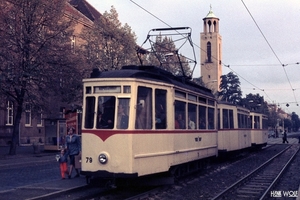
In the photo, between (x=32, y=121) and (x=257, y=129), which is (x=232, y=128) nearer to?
(x=257, y=129)

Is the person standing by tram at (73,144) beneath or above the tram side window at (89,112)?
beneath

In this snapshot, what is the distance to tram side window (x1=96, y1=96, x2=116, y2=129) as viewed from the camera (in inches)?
459

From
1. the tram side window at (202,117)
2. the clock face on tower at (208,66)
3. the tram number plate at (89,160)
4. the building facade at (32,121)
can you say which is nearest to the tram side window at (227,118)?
the tram side window at (202,117)

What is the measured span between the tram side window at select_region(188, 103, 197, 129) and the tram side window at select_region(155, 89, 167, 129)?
196cm

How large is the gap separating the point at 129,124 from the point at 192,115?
3741 mm

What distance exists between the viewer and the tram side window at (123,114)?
Result: 37.8 feet

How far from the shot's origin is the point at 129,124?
37.7ft

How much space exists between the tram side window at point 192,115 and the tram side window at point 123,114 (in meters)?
3.38

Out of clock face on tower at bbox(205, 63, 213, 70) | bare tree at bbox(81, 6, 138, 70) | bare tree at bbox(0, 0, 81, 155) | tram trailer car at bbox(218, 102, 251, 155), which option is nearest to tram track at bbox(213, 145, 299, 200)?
tram trailer car at bbox(218, 102, 251, 155)

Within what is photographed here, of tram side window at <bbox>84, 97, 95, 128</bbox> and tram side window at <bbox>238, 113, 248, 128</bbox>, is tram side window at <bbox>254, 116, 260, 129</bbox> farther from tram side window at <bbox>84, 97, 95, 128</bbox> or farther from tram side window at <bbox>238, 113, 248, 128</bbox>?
tram side window at <bbox>84, 97, 95, 128</bbox>

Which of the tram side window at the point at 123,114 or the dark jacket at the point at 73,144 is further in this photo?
the dark jacket at the point at 73,144

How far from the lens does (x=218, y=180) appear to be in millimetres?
15867

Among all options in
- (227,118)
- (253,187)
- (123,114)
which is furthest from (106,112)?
(227,118)

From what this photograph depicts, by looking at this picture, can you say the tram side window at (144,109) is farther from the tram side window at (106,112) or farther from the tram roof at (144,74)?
the tram side window at (106,112)
